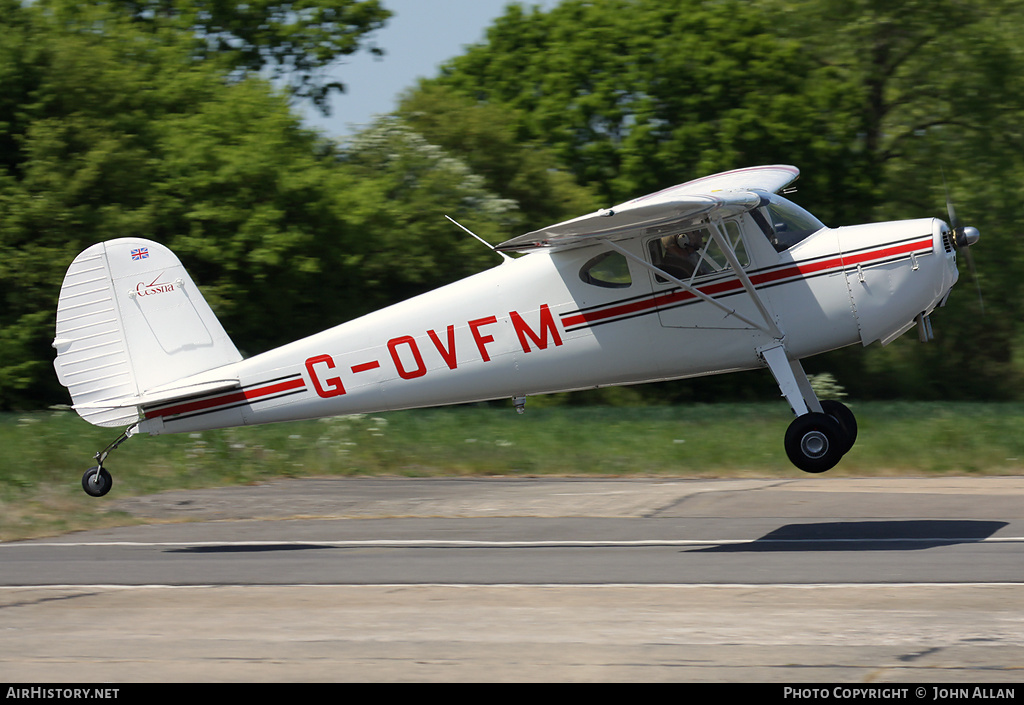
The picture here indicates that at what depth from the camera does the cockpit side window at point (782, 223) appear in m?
11.7

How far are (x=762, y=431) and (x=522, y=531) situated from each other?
8.99 metres

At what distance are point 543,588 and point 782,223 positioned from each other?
15.0 ft

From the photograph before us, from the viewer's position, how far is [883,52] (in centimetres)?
3456

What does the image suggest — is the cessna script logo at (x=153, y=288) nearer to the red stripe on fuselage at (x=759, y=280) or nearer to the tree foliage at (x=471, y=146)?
the red stripe on fuselage at (x=759, y=280)

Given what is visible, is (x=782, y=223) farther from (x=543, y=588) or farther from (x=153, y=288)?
(x=153, y=288)

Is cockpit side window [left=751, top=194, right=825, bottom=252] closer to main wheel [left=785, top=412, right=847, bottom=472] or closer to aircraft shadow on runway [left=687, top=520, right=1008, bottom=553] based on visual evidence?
main wheel [left=785, top=412, right=847, bottom=472]

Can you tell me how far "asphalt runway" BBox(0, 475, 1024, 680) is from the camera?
24.2 ft

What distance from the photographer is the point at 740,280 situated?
11.6m

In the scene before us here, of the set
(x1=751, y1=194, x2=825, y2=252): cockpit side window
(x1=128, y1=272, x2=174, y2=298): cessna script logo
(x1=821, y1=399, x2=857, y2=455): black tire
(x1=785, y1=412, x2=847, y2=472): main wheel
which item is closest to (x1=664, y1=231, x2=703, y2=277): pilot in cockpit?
(x1=751, y1=194, x2=825, y2=252): cockpit side window

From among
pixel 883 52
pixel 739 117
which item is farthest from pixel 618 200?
pixel 883 52

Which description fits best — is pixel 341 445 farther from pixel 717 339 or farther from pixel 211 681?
pixel 211 681

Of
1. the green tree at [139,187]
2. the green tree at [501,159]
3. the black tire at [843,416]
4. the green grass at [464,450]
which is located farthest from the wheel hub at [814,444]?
the green tree at [501,159]

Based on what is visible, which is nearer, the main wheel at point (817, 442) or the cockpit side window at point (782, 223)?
the main wheel at point (817, 442)

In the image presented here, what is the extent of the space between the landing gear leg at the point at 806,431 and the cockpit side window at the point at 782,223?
3.56 ft
